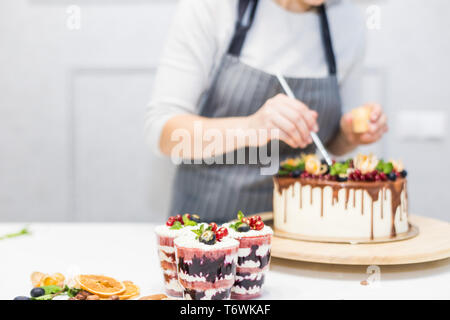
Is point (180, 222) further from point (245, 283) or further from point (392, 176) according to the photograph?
point (392, 176)

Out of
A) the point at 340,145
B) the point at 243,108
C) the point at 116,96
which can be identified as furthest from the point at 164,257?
the point at 116,96

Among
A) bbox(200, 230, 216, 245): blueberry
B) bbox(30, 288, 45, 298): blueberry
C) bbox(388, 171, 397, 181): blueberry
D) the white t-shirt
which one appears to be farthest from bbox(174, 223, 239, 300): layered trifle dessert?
the white t-shirt

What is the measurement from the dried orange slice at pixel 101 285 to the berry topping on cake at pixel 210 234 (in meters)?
0.13

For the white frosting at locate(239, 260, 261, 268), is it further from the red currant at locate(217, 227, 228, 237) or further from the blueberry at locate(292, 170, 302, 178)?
the blueberry at locate(292, 170, 302, 178)

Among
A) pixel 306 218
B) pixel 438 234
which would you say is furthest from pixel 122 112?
pixel 438 234

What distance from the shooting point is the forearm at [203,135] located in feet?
3.38

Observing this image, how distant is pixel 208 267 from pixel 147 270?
0.72ft

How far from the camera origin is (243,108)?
47.4 inches

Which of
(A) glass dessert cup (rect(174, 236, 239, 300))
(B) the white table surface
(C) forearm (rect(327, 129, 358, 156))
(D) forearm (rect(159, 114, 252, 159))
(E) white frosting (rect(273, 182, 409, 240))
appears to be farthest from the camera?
(C) forearm (rect(327, 129, 358, 156))

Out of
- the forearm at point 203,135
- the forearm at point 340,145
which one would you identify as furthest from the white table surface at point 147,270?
A: the forearm at point 340,145

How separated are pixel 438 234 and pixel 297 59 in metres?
0.57

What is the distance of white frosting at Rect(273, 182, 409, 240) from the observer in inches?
34.4

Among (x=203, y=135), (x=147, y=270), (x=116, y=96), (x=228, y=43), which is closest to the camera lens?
(x=147, y=270)

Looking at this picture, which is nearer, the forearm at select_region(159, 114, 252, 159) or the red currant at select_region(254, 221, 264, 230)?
the red currant at select_region(254, 221, 264, 230)
